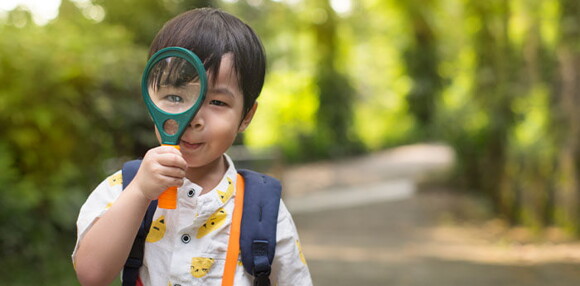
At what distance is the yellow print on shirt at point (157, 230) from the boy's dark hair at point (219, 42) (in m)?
0.35

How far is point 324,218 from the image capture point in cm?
1219

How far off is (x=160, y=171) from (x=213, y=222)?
0.30m

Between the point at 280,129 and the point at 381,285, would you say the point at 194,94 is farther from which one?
the point at 280,129

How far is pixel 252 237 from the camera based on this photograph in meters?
1.72

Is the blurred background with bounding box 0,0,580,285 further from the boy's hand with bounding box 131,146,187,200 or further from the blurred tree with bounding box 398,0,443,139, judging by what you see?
the boy's hand with bounding box 131,146,187,200

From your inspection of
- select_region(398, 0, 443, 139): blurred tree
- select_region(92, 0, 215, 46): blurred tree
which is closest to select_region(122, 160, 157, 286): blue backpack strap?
→ select_region(92, 0, 215, 46): blurred tree

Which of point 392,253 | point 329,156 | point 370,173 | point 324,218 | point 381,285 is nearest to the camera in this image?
point 381,285

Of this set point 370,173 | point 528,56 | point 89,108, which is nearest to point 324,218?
point 528,56

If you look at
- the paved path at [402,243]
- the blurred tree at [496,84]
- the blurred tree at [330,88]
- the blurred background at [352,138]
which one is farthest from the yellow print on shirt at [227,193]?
the blurred tree at [330,88]

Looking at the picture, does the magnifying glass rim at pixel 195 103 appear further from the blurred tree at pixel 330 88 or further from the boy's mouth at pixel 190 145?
the blurred tree at pixel 330 88

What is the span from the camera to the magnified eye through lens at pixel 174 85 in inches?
61.6

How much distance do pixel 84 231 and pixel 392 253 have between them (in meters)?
7.35

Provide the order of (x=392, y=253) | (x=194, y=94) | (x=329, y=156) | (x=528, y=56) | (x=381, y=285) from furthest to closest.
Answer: (x=329, y=156)
(x=528, y=56)
(x=392, y=253)
(x=381, y=285)
(x=194, y=94)

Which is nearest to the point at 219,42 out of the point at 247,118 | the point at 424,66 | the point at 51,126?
the point at 247,118
